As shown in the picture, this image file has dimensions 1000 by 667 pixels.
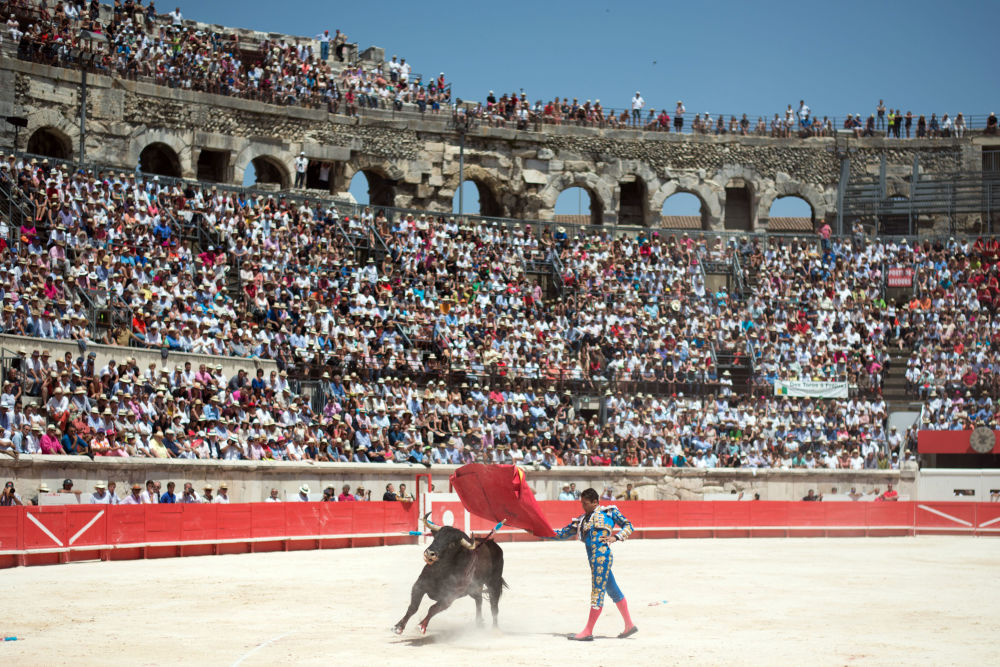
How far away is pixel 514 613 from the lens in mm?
13320

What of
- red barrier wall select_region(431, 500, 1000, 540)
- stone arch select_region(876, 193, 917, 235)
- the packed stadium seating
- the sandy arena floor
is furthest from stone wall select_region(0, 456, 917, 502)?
stone arch select_region(876, 193, 917, 235)

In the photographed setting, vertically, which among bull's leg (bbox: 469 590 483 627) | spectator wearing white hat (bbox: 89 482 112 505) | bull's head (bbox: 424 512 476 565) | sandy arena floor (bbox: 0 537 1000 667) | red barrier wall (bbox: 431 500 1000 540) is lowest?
red barrier wall (bbox: 431 500 1000 540)

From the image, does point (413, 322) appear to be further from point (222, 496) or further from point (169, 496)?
point (169, 496)

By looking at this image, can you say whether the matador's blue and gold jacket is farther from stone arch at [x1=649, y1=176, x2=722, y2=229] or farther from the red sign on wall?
stone arch at [x1=649, y1=176, x2=722, y2=229]

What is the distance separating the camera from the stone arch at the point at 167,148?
33.7 metres

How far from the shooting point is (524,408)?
28.6m

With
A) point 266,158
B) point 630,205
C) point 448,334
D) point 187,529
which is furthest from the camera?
point 630,205

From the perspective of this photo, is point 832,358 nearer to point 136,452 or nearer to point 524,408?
point 524,408

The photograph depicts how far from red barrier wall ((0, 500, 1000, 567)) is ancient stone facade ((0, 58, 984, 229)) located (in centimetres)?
1502

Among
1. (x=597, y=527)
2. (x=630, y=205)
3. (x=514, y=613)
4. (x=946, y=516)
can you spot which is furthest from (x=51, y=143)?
(x=597, y=527)

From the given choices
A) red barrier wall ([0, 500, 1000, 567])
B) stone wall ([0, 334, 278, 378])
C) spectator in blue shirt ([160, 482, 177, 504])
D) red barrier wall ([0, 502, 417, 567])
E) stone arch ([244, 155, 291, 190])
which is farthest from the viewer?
stone arch ([244, 155, 291, 190])

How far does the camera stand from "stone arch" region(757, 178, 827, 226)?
42.7 meters

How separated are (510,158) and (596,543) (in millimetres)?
30268

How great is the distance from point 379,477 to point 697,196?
21.7 m
